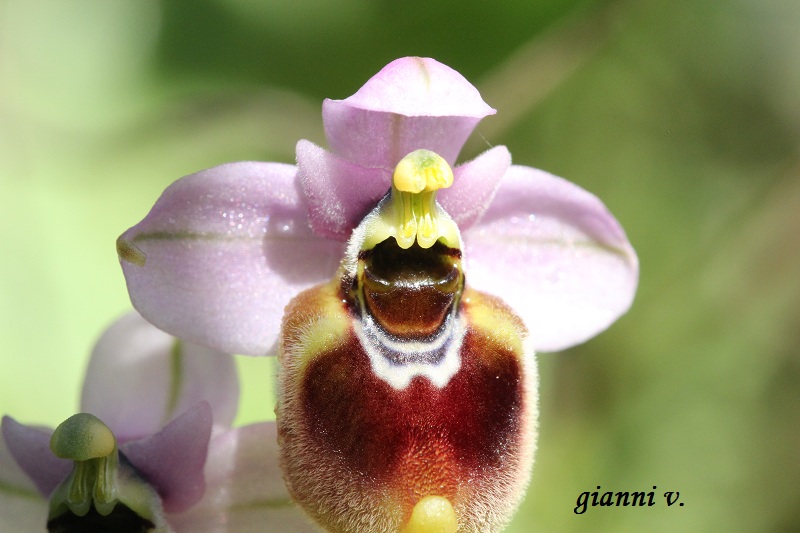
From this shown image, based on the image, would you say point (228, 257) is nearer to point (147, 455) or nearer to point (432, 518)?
point (147, 455)

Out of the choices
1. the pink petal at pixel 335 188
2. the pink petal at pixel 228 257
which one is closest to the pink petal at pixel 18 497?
the pink petal at pixel 228 257

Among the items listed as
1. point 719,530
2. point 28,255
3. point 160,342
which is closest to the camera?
point 160,342

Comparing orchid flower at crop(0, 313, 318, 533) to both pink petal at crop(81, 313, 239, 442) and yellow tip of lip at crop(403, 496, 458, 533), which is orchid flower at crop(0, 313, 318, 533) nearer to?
pink petal at crop(81, 313, 239, 442)

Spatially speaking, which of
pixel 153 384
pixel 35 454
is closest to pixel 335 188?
pixel 153 384

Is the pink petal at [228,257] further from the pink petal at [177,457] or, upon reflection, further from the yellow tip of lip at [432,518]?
the yellow tip of lip at [432,518]

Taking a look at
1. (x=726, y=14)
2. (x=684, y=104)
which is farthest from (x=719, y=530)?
(x=726, y=14)

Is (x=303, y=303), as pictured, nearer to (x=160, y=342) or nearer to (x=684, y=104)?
(x=160, y=342)

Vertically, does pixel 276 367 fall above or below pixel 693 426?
above
